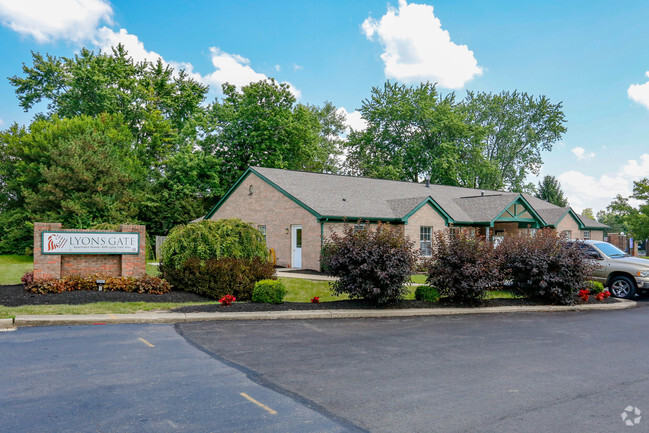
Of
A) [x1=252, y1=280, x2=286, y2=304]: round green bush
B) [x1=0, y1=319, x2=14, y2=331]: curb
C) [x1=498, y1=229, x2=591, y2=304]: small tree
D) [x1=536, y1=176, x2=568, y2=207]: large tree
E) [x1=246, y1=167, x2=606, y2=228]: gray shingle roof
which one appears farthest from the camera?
[x1=536, y1=176, x2=568, y2=207]: large tree

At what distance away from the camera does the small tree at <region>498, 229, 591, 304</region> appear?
46.4 ft

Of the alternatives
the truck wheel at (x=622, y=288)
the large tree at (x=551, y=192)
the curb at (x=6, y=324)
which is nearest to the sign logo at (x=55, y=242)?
the curb at (x=6, y=324)

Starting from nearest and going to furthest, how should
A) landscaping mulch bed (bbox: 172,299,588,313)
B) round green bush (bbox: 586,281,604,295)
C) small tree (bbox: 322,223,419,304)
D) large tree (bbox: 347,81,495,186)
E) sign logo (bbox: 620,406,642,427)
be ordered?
sign logo (bbox: 620,406,642,427) → landscaping mulch bed (bbox: 172,299,588,313) → small tree (bbox: 322,223,419,304) → round green bush (bbox: 586,281,604,295) → large tree (bbox: 347,81,495,186)

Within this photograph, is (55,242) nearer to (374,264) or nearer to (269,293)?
(269,293)

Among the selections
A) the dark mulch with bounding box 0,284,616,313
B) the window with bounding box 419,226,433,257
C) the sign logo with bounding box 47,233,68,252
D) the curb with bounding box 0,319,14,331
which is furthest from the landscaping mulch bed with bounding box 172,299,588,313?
the window with bounding box 419,226,433,257

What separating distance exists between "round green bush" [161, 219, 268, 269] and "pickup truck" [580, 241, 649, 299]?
11.1 m

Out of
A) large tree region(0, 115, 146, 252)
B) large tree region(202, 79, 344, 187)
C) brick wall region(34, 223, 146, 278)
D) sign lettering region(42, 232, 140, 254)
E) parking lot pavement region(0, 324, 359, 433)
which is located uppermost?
large tree region(202, 79, 344, 187)

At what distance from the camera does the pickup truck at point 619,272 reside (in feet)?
51.8

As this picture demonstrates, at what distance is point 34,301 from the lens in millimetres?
11414

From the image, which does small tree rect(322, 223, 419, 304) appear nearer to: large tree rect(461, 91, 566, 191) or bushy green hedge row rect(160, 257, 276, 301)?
bushy green hedge row rect(160, 257, 276, 301)

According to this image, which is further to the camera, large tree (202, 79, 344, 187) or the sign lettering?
large tree (202, 79, 344, 187)

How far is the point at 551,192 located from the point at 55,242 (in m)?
61.4

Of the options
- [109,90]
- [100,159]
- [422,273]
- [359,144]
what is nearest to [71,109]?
[109,90]

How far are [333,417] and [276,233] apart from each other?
2042 cm
